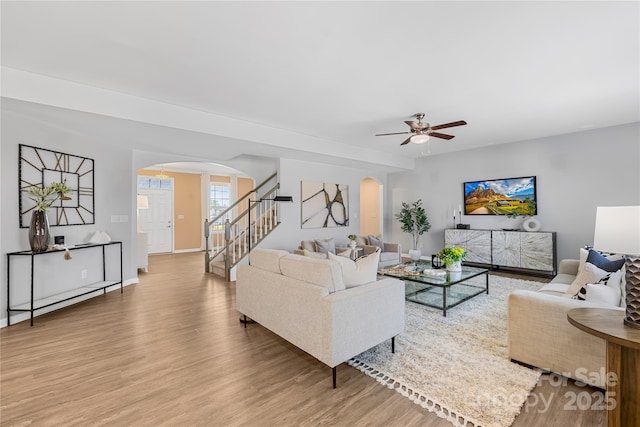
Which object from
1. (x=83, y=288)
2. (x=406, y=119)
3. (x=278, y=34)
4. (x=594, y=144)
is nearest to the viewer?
(x=278, y=34)

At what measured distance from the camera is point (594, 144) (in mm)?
5152

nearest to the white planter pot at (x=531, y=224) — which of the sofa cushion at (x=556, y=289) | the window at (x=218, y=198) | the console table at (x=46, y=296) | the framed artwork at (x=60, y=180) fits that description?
the sofa cushion at (x=556, y=289)

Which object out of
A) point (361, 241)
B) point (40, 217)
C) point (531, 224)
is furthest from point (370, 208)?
point (40, 217)

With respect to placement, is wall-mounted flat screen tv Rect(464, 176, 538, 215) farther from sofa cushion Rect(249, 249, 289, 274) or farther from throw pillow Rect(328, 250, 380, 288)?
sofa cushion Rect(249, 249, 289, 274)

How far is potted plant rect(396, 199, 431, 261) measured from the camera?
7348mm

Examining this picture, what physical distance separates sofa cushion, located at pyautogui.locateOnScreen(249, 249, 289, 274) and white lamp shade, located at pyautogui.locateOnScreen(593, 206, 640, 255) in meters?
2.70

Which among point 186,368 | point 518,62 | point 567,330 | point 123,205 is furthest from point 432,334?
point 123,205

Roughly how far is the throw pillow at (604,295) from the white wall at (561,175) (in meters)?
4.10

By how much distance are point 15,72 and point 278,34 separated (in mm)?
2719

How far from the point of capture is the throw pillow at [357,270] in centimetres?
247

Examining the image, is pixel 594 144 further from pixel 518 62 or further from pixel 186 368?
pixel 186 368

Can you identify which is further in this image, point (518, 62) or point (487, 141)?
point (487, 141)

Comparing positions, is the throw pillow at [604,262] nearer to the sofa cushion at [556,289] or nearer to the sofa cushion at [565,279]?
the sofa cushion at [556,289]

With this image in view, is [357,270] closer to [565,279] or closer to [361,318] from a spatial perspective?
[361,318]
